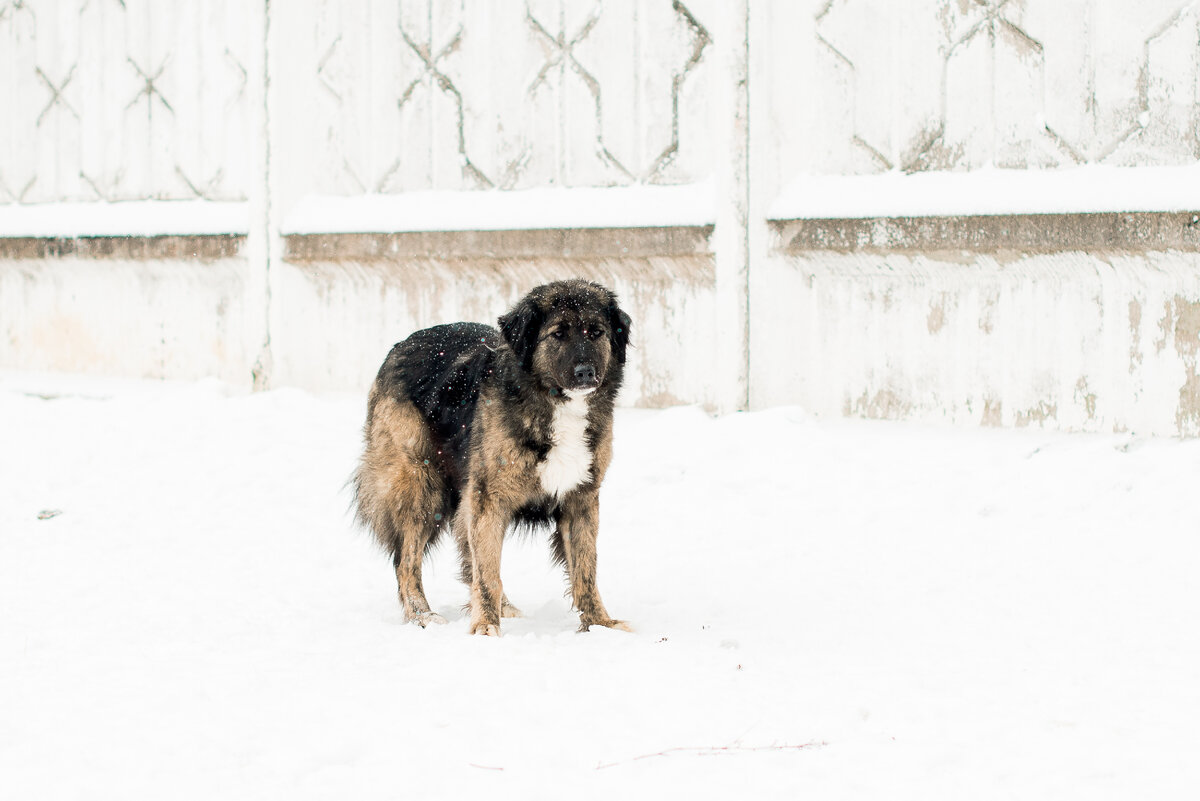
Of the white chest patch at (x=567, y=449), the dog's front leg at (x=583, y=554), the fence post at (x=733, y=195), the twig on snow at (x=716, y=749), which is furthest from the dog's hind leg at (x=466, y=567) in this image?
the fence post at (x=733, y=195)

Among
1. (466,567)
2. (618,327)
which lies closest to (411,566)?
(466,567)

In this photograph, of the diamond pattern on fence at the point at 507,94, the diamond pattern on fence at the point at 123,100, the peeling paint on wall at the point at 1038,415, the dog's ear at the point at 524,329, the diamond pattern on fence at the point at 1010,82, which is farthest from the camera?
the diamond pattern on fence at the point at 123,100

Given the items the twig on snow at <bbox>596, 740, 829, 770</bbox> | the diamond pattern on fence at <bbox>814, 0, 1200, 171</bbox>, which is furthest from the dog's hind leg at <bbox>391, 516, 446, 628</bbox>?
the diamond pattern on fence at <bbox>814, 0, 1200, 171</bbox>

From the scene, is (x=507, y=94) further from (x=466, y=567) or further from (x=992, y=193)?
(x=466, y=567)

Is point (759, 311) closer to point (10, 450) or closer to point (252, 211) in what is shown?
point (252, 211)

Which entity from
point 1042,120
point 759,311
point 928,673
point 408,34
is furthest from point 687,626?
point 408,34

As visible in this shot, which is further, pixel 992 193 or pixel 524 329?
pixel 992 193

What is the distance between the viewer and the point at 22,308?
9.42 metres

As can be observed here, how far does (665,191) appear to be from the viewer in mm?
6617

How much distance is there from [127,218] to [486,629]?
610 centimetres

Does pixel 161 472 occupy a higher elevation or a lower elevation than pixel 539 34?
lower

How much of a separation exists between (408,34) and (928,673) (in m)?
5.61

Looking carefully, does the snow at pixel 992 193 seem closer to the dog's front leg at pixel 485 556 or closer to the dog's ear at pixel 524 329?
the dog's ear at pixel 524 329

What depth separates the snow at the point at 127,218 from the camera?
8188 millimetres
